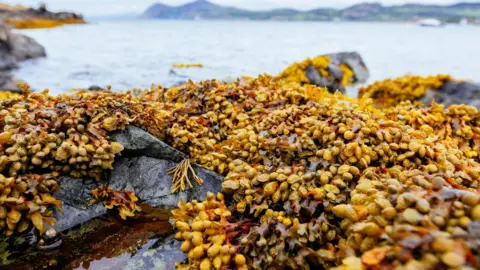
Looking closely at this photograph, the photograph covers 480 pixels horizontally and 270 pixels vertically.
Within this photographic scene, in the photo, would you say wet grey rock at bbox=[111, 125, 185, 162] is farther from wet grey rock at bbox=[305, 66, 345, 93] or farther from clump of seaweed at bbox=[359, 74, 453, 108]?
wet grey rock at bbox=[305, 66, 345, 93]

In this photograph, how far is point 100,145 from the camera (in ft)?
9.87

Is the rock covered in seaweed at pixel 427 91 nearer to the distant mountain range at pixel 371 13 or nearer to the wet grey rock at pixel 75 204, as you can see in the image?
the wet grey rock at pixel 75 204

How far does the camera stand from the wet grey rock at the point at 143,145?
3240 millimetres

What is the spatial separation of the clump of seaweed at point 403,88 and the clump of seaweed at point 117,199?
263 inches

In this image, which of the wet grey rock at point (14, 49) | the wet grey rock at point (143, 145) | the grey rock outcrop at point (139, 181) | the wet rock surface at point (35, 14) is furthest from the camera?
the wet rock surface at point (35, 14)

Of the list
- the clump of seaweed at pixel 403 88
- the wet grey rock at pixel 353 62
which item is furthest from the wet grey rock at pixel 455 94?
the wet grey rock at pixel 353 62

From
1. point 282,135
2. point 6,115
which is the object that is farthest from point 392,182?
point 6,115

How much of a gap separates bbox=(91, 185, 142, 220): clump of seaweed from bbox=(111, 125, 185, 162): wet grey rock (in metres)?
0.40

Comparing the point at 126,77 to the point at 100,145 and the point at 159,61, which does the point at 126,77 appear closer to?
the point at 159,61

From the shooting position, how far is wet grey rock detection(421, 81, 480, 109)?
797 cm

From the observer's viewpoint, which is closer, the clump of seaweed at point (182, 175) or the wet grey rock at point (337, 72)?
the clump of seaweed at point (182, 175)

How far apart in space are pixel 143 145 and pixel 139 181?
0.34 meters

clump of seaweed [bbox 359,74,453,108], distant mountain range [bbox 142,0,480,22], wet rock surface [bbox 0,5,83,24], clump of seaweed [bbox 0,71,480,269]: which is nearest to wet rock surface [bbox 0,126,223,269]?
clump of seaweed [bbox 0,71,480,269]

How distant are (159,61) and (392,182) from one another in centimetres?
1889
